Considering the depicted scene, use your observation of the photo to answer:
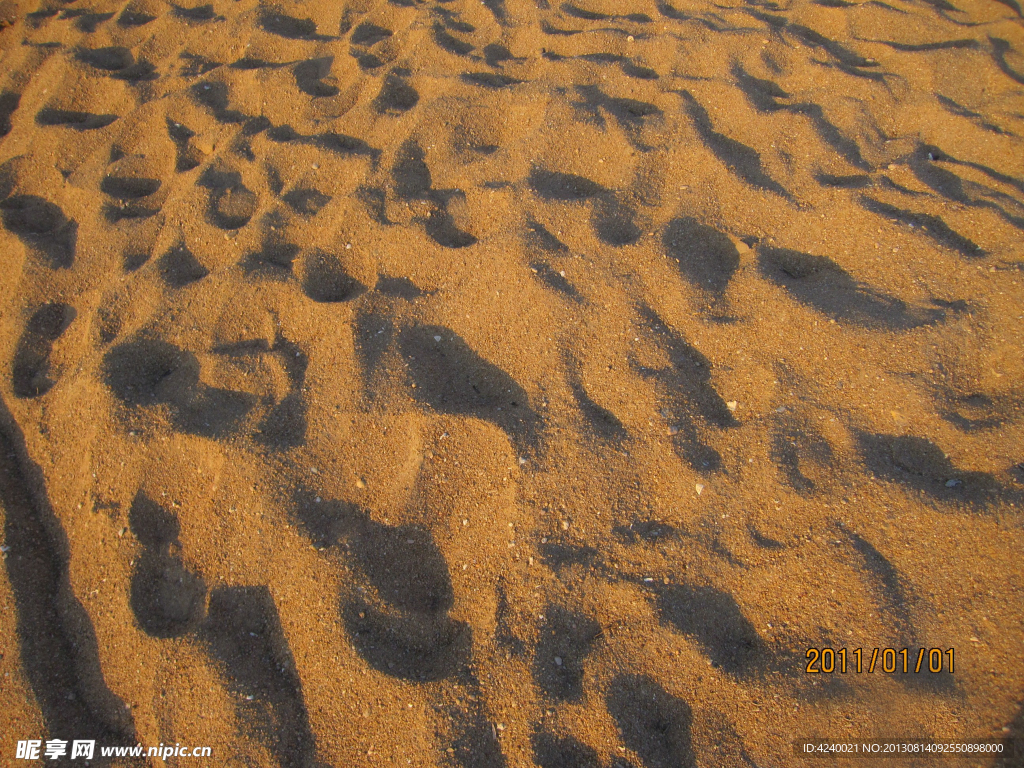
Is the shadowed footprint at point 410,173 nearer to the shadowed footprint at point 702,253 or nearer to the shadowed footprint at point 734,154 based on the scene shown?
the shadowed footprint at point 702,253

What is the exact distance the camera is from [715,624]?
1.55 m

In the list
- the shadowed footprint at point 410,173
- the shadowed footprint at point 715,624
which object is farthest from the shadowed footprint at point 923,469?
the shadowed footprint at point 410,173

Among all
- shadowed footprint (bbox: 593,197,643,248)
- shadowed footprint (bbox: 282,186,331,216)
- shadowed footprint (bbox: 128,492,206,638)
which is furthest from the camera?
shadowed footprint (bbox: 282,186,331,216)

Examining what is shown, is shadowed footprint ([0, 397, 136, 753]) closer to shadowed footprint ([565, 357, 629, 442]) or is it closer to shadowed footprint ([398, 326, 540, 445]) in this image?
shadowed footprint ([398, 326, 540, 445])

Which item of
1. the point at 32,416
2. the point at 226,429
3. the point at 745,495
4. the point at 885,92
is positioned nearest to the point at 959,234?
the point at 885,92

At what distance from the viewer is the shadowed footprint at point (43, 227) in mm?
2365

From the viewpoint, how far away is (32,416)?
6.63 ft

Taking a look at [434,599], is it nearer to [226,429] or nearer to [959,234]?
[226,429]

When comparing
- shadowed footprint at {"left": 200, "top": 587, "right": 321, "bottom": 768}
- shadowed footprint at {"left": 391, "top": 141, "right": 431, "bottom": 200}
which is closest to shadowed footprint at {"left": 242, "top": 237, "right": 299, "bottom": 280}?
shadowed footprint at {"left": 391, "top": 141, "right": 431, "bottom": 200}

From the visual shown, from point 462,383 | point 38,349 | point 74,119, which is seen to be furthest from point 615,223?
point 74,119

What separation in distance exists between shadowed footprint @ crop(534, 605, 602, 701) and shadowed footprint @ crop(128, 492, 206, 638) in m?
0.97

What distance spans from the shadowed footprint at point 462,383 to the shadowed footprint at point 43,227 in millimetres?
1526

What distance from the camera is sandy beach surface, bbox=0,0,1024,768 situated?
1.50m

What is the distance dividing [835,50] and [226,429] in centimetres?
339
